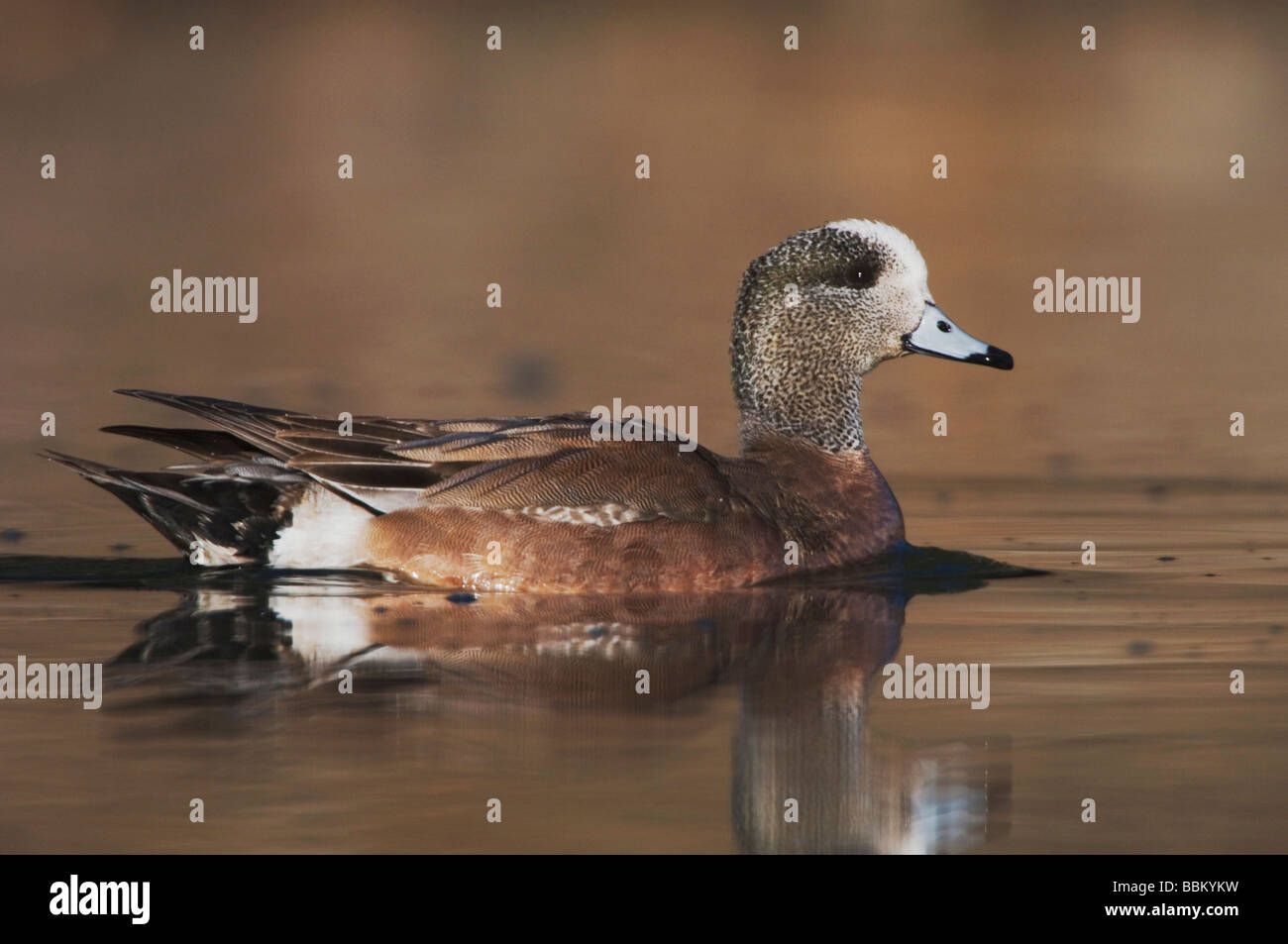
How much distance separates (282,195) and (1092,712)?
13645 mm

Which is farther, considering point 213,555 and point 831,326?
point 831,326

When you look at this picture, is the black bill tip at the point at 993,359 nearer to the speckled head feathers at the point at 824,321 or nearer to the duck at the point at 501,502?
the duck at the point at 501,502

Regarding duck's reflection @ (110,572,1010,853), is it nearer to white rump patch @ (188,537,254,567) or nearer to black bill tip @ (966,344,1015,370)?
white rump patch @ (188,537,254,567)

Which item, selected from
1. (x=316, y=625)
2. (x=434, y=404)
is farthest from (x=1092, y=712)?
(x=434, y=404)

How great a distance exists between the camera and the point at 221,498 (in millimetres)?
7793

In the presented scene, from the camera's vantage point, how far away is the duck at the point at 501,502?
7523 millimetres

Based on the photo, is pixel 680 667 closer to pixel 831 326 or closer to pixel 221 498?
pixel 221 498

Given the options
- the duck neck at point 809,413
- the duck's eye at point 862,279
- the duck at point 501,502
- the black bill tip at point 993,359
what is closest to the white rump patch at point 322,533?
the duck at point 501,502

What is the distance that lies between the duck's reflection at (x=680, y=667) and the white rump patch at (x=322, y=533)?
20 centimetres

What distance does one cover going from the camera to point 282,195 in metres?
18.2

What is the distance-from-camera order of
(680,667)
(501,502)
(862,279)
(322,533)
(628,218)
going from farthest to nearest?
(628,218) → (862,279) → (322,533) → (501,502) → (680,667)

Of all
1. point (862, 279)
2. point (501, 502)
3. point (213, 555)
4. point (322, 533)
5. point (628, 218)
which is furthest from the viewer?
point (628, 218)

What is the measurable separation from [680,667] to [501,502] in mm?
1538

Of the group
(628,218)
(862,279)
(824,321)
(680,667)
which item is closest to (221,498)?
(680,667)
